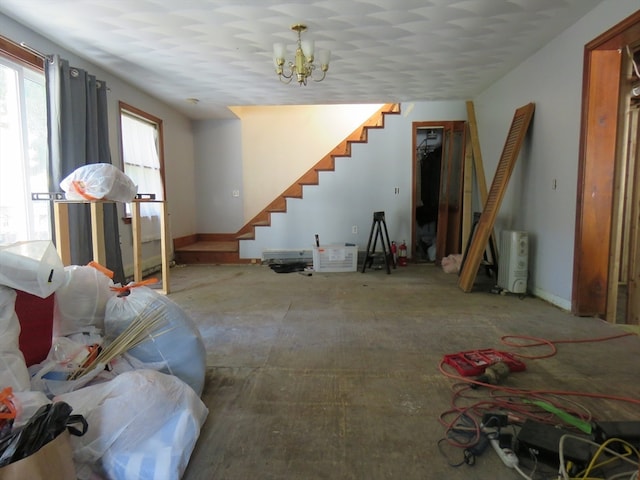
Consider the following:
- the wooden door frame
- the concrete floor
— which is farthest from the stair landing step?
the wooden door frame

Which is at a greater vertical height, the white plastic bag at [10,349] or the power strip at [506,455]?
the white plastic bag at [10,349]

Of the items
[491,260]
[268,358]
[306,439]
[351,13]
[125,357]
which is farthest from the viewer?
[491,260]

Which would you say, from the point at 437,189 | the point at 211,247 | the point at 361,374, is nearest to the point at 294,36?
the point at 361,374

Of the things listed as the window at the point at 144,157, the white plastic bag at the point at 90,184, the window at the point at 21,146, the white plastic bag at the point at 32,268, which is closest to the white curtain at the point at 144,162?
the window at the point at 144,157

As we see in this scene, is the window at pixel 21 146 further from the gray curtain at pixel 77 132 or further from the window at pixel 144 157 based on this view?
the window at pixel 144 157

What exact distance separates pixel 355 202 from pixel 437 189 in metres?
1.32

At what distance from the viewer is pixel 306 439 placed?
1447 mm

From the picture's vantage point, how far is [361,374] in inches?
77.6

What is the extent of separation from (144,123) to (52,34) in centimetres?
182

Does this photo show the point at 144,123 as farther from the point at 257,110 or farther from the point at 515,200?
the point at 515,200

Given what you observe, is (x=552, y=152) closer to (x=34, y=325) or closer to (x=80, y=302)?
(x=80, y=302)

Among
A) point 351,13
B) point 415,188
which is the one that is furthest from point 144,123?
point 415,188

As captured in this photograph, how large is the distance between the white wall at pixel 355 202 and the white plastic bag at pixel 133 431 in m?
4.21

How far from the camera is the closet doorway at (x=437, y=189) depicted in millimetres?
5340
